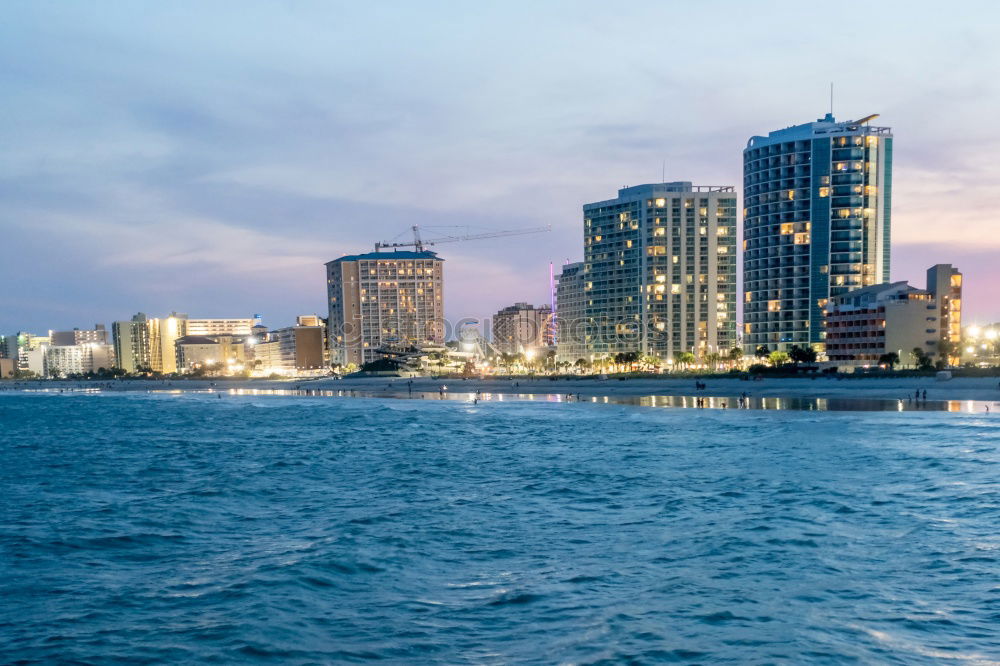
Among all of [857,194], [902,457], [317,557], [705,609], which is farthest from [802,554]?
[857,194]

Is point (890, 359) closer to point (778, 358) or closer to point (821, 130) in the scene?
point (778, 358)

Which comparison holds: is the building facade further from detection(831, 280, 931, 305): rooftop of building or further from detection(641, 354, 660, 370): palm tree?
detection(641, 354, 660, 370): palm tree

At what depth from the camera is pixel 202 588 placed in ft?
58.9

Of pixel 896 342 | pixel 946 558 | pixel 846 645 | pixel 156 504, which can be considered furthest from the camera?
pixel 896 342

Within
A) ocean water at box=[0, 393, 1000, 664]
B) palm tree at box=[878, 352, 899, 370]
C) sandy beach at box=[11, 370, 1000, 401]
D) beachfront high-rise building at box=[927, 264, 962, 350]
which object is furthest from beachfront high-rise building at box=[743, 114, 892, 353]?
ocean water at box=[0, 393, 1000, 664]

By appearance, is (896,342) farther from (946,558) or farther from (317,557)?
(317,557)

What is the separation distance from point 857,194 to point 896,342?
1889 inches

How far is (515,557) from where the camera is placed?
20.0 m

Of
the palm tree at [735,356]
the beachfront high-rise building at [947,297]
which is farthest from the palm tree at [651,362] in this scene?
the beachfront high-rise building at [947,297]

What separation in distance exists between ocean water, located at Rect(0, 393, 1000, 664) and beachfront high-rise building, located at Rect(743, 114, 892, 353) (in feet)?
406

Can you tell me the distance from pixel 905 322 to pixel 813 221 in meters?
42.3

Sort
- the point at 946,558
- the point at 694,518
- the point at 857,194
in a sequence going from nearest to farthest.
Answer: the point at 946,558, the point at 694,518, the point at 857,194

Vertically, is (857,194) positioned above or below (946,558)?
above

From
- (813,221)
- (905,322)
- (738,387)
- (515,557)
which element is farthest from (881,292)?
(515,557)
